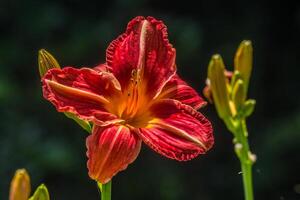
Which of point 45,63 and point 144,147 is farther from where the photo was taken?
point 144,147

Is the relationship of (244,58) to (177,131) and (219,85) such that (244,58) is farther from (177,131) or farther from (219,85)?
(177,131)

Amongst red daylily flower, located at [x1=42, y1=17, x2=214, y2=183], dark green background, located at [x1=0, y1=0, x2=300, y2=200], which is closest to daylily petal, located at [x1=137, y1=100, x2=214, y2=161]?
red daylily flower, located at [x1=42, y1=17, x2=214, y2=183]

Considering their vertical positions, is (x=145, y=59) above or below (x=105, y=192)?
above

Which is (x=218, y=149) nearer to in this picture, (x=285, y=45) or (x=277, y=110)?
(x=277, y=110)

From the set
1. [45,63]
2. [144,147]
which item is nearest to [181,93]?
[45,63]

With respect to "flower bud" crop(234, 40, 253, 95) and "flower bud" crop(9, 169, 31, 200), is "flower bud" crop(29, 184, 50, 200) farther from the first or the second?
"flower bud" crop(234, 40, 253, 95)

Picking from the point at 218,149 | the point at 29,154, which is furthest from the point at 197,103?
the point at 218,149

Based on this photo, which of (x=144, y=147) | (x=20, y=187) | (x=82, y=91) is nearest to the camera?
(x=20, y=187)
